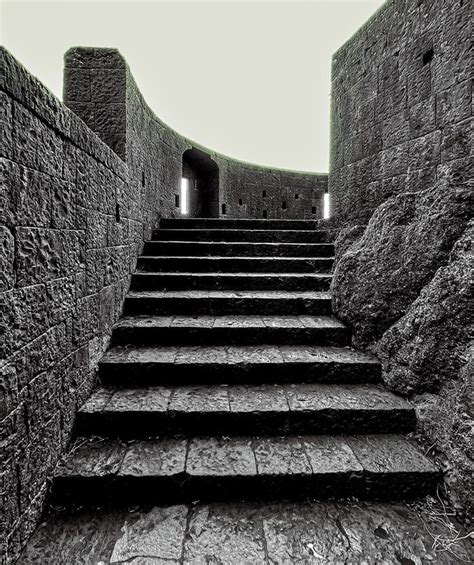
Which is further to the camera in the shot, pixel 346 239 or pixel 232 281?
pixel 346 239

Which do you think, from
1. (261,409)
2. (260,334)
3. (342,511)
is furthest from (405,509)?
(260,334)

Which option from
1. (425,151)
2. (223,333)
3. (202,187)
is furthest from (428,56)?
(202,187)

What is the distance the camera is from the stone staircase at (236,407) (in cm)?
171

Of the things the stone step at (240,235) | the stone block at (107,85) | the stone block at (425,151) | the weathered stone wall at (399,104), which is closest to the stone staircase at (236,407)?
the stone step at (240,235)

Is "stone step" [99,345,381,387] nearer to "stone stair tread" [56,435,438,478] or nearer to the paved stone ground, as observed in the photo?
"stone stair tread" [56,435,438,478]

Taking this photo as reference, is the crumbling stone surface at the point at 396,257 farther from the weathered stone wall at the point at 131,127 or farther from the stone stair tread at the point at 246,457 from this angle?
the weathered stone wall at the point at 131,127

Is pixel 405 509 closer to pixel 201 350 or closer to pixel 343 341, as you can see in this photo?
pixel 343 341

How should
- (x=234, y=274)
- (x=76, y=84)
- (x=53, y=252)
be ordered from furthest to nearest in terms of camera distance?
1. (x=234, y=274)
2. (x=76, y=84)
3. (x=53, y=252)

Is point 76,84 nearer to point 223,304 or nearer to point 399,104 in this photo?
point 223,304

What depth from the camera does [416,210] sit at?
8.71 feet

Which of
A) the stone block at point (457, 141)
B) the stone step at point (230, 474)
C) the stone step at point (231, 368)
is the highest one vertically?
the stone block at point (457, 141)

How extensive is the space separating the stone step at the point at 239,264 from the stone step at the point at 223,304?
0.65 m

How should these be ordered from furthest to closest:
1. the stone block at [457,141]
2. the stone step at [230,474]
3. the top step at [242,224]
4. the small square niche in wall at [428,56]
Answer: the top step at [242,224] < the small square niche in wall at [428,56] < the stone block at [457,141] < the stone step at [230,474]

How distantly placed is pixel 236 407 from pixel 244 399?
10 centimetres
